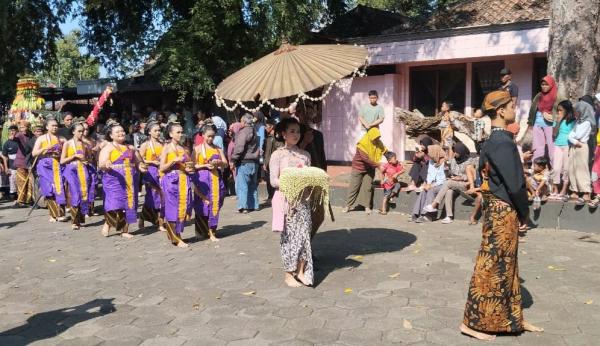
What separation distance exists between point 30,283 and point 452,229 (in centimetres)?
562

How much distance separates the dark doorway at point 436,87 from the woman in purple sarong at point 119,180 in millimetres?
7687

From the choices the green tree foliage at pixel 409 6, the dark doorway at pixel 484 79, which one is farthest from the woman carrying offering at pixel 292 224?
the green tree foliage at pixel 409 6

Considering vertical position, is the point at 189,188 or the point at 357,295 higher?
the point at 189,188

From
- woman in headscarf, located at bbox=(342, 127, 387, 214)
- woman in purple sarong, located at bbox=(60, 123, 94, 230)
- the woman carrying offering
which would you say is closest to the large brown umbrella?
the woman carrying offering

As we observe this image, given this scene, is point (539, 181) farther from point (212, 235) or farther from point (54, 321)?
point (54, 321)

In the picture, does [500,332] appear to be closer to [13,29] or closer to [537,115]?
[537,115]

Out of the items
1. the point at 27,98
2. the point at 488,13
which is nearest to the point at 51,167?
the point at 27,98

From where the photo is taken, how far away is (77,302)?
552 centimetres

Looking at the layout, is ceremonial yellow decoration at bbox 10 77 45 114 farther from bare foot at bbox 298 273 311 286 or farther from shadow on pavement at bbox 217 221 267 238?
bare foot at bbox 298 273 311 286

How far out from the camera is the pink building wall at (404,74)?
38.8 ft

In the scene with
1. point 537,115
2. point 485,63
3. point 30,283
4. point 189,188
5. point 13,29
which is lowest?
point 30,283

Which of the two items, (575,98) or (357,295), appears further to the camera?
(575,98)

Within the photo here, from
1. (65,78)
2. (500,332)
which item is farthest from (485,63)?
(65,78)

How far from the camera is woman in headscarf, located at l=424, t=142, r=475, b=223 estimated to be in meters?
9.08
